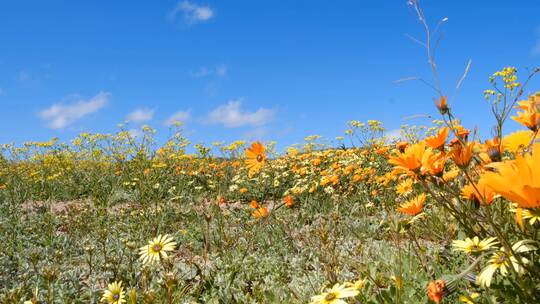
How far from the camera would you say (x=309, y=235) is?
13.1 feet

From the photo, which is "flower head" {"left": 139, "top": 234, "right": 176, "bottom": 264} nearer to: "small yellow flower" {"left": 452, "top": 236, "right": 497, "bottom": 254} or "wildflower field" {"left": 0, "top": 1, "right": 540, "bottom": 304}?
"wildflower field" {"left": 0, "top": 1, "right": 540, "bottom": 304}

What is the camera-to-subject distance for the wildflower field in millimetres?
1534

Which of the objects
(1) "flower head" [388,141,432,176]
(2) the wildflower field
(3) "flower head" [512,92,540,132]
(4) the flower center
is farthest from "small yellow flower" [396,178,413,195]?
(4) the flower center

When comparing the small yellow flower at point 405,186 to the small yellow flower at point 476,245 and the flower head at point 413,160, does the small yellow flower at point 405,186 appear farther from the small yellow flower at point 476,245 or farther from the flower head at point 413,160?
the flower head at point 413,160

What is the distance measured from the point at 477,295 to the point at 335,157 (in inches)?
235

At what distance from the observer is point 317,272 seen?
10.1 feet

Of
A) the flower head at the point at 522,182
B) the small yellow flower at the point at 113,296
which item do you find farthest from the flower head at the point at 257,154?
the flower head at the point at 522,182

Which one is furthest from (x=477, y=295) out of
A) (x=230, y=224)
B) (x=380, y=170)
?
(x=380, y=170)

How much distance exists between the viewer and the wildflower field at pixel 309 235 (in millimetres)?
1534

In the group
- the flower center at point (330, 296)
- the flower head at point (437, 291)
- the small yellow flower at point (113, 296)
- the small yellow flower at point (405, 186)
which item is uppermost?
the small yellow flower at point (405, 186)

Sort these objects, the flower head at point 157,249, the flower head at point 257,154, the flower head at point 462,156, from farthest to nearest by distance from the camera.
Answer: the flower head at point 257,154 → the flower head at point 157,249 → the flower head at point 462,156

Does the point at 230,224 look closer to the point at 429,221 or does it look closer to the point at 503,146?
the point at 429,221

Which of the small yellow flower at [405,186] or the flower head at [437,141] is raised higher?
the small yellow flower at [405,186]

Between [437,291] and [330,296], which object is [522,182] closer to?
[437,291]
